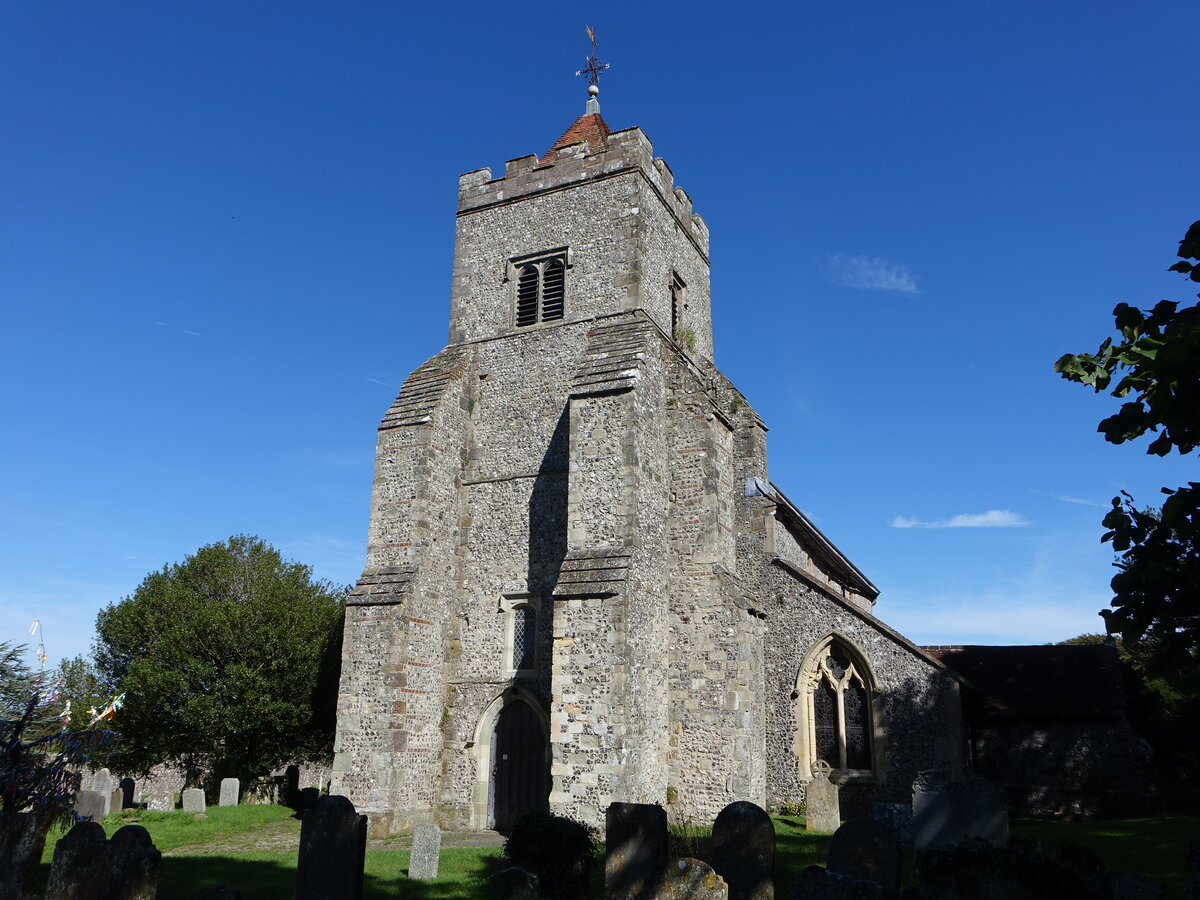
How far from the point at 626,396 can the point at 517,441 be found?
3.44 metres

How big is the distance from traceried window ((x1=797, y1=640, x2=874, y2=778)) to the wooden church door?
17.2ft

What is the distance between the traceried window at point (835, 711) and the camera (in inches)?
673

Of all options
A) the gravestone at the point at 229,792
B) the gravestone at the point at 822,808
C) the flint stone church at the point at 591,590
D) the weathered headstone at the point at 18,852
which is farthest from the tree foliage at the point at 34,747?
the gravestone at the point at 822,808

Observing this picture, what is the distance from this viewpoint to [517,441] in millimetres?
18359

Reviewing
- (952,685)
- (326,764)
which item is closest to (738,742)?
(952,685)

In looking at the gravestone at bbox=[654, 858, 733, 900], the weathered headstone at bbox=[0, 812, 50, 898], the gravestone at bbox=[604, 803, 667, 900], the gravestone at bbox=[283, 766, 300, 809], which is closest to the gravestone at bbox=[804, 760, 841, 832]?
the gravestone at bbox=[604, 803, 667, 900]

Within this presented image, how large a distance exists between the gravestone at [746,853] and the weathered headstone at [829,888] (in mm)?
1690

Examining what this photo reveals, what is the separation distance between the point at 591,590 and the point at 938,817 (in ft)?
24.2

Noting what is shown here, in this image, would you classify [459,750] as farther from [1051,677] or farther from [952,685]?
[1051,677]

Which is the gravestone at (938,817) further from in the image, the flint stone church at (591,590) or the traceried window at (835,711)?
the traceried window at (835,711)

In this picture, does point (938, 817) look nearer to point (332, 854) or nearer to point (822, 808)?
point (332, 854)

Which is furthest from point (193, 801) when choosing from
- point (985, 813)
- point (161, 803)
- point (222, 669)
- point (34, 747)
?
point (985, 813)

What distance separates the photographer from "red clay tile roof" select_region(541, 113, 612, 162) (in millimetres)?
20866

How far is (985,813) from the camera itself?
7.69 meters
